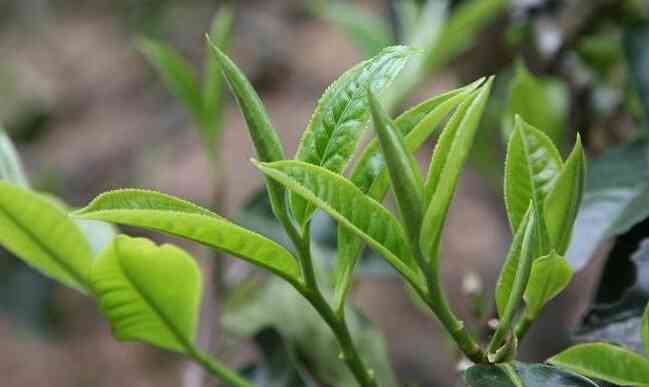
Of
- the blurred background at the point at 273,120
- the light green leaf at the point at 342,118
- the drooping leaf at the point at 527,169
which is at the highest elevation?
the light green leaf at the point at 342,118

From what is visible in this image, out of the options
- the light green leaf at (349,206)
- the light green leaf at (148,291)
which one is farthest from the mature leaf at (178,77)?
the light green leaf at (349,206)

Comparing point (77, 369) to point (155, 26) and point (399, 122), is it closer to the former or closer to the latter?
point (155, 26)

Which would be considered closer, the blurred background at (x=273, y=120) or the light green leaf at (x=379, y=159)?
the light green leaf at (x=379, y=159)

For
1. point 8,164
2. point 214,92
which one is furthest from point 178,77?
point 8,164

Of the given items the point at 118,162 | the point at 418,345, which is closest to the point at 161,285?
the point at 418,345

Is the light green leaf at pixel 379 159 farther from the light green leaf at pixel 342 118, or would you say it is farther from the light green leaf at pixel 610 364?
the light green leaf at pixel 610 364
